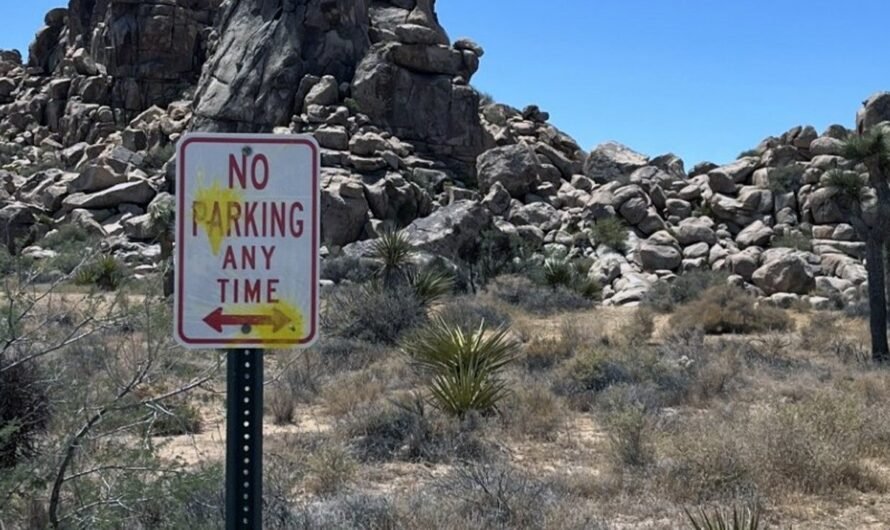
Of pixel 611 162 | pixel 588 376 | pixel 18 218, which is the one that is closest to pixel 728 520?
pixel 588 376

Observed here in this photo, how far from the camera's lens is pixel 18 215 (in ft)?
129

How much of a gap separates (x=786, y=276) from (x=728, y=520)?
24280mm

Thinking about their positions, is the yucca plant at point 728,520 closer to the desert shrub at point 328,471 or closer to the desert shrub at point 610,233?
the desert shrub at point 328,471

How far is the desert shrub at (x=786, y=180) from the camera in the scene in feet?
116

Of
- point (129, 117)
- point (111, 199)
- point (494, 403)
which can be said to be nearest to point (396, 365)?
point (494, 403)

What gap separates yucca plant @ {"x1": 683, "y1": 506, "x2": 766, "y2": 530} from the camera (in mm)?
4914

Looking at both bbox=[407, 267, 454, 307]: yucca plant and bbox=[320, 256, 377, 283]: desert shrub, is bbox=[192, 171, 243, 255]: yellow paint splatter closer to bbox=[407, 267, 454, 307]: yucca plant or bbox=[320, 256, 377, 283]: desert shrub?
bbox=[407, 267, 454, 307]: yucca plant

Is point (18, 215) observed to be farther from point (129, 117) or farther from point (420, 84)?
point (420, 84)

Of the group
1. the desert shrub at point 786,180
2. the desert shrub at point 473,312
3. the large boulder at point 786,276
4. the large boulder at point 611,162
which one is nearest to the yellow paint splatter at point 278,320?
the desert shrub at point 473,312

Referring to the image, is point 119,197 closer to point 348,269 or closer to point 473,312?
point 348,269

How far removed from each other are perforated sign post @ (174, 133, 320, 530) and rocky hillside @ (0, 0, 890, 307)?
22707 millimetres

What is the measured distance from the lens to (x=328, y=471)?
24.1 ft

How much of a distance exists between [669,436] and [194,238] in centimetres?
703

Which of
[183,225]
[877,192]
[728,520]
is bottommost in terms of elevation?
[728,520]
